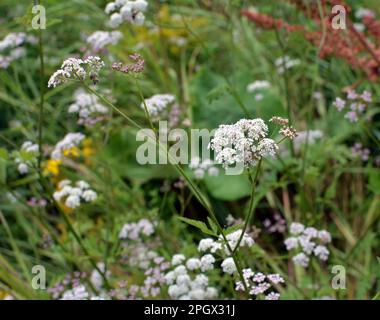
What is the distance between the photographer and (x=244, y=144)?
47.3 inches

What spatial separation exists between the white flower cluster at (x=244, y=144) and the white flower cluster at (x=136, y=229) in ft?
2.70

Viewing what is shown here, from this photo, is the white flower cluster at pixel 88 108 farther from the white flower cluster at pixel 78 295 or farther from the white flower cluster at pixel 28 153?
the white flower cluster at pixel 78 295

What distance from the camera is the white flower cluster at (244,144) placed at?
47.5 inches

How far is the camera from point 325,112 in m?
3.01

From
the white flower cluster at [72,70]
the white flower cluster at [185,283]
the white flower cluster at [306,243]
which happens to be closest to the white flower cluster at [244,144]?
the white flower cluster at [72,70]

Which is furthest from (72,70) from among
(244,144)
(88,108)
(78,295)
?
(88,108)

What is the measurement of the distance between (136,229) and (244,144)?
2.96ft

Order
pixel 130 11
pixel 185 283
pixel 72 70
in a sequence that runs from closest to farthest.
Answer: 1. pixel 72 70
2. pixel 185 283
3. pixel 130 11

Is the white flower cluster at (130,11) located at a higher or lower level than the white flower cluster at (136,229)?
higher

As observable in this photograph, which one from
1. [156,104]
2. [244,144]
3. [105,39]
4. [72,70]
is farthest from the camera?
[105,39]

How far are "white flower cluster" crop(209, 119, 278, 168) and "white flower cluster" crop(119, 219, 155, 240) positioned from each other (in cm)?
82

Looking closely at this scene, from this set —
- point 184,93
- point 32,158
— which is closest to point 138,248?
point 32,158

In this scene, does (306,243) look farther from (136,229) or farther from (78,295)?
(78,295)
